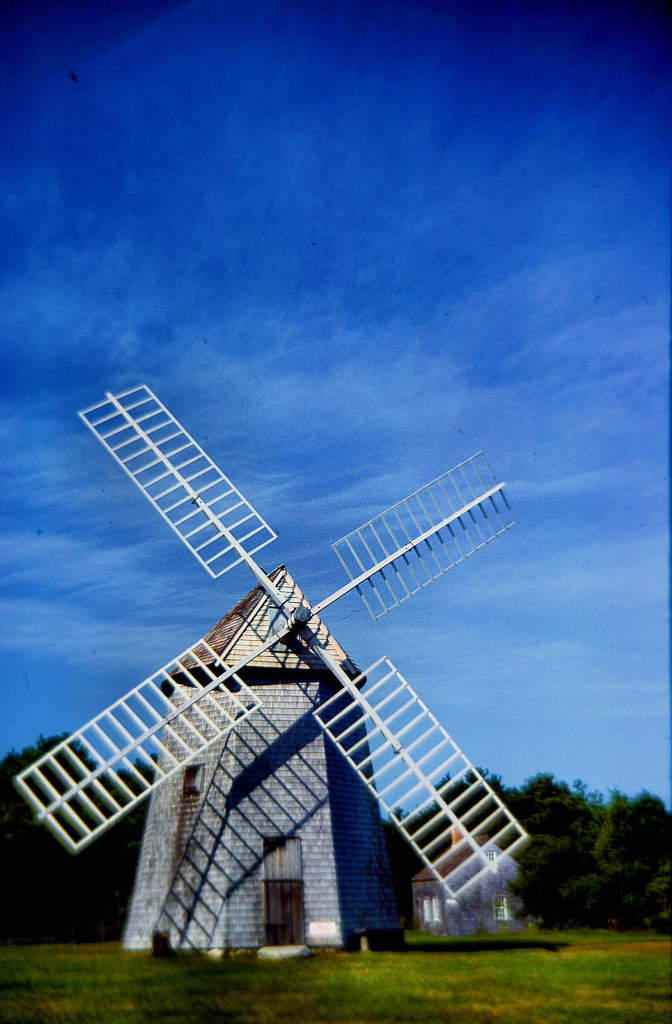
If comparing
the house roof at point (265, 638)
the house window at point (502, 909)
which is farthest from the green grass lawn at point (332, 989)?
the house window at point (502, 909)

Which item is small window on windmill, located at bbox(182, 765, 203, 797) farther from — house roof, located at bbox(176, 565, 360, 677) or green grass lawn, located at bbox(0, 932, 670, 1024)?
green grass lawn, located at bbox(0, 932, 670, 1024)

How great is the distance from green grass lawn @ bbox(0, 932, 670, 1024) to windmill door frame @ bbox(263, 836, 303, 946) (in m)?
0.48

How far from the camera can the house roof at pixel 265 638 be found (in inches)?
473

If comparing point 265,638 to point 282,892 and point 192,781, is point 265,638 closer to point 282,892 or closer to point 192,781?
point 192,781

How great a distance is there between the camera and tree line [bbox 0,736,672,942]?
505 inches

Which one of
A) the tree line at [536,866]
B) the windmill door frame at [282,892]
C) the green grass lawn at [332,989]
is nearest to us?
the green grass lawn at [332,989]

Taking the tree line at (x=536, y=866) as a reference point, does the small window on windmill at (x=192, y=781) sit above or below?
above

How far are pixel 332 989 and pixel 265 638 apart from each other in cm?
503

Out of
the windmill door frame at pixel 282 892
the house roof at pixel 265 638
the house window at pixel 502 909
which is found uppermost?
the house roof at pixel 265 638

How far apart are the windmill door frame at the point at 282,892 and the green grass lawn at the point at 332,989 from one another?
0.48 meters

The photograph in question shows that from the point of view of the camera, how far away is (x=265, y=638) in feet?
39.9

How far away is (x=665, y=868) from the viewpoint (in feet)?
49.8

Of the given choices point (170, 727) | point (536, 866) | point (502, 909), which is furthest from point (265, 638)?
point (502, 909)

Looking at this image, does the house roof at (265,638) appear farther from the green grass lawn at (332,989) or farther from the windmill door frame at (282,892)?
the green grass lawn at (332,989)
